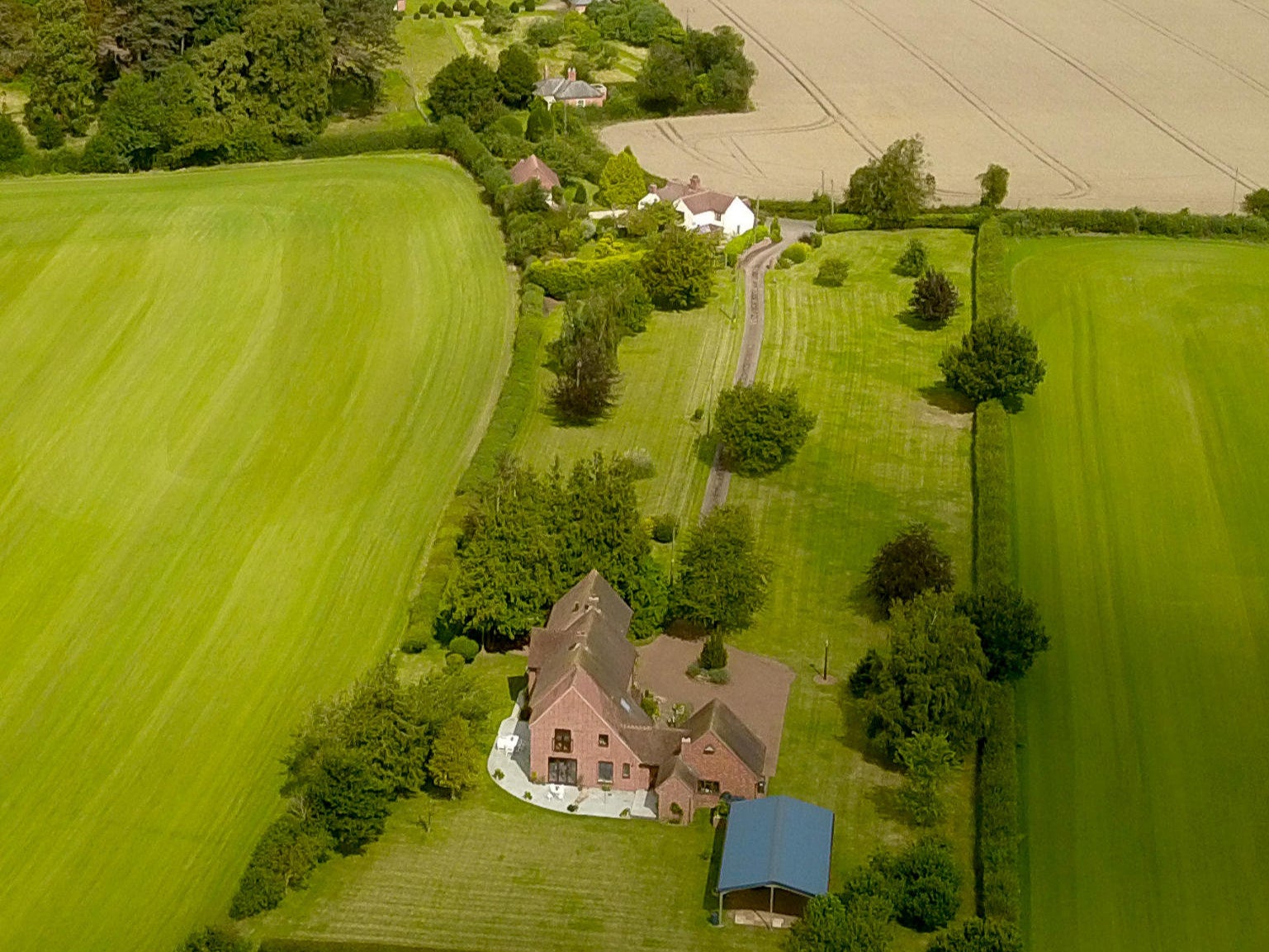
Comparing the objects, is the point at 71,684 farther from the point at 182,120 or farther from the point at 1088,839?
the point at 182,120

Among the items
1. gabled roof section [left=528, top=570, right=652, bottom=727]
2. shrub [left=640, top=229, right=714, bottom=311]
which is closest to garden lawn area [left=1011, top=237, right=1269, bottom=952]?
gabled roof section [left=528, top=570, right=652, bottom=727]

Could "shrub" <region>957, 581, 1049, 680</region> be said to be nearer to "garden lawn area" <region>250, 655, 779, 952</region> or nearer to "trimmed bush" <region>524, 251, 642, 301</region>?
"garden lawn area" <region>250, 655, 779, 952</region>

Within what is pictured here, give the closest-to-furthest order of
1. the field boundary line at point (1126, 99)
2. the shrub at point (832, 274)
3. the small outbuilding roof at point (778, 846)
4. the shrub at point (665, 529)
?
the small outbuilding roof at point (778, 846) < the shrub at point (665, 529) < the shrub at point (832, 274) < the field boundary line at point (1126, 99)

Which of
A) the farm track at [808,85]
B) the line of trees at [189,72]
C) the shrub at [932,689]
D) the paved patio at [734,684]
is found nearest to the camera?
the shrub at [932,689]

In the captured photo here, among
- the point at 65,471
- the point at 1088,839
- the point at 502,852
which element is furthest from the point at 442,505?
the point at 1088,839

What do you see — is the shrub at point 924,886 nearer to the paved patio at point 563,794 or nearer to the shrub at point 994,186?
the paved patio at point 563,794

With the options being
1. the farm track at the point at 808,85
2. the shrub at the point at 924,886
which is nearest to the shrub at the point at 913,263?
the farm track at the point at 808,85

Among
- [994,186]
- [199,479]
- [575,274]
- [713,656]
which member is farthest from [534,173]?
[713,656]
